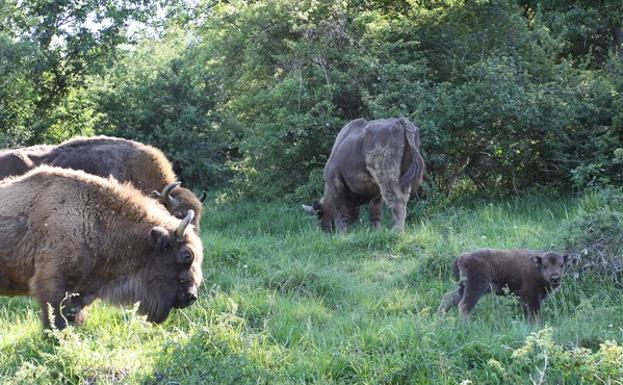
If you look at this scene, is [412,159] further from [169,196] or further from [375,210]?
[169,196]

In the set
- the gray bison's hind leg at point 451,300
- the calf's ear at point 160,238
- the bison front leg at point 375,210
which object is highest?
the calf's ear at point 160,238

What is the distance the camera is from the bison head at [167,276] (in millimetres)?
7215

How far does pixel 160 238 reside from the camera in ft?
23.4

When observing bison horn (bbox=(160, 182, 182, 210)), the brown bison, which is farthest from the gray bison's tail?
bison horn (bbox=(160, 182, 182, 210))

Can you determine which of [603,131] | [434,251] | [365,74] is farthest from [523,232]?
[365,74]

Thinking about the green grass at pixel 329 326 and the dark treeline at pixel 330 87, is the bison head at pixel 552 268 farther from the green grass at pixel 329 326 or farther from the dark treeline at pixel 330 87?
the dark treeline at pixel 330 87

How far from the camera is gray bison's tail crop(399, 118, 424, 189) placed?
1216cm

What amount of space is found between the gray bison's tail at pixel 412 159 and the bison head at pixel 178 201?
10.6 ft

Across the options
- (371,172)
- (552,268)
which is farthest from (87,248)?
(371,172)

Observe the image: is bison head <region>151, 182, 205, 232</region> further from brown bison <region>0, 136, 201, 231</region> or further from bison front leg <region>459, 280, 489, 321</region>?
bison front leg <region>459, 280, 489, 321</region>

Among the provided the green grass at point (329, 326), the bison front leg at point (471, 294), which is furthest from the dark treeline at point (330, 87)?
the bison front leg at point (471, 294)

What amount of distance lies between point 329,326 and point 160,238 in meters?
1.81

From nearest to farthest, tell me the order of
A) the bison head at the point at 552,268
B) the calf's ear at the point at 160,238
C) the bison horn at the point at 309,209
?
1. the calf's ear at the point at 160,238
2. the bison head at the point at 552,268
3. the bison horn at the point at 309,209

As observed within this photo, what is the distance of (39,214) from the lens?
694cm
